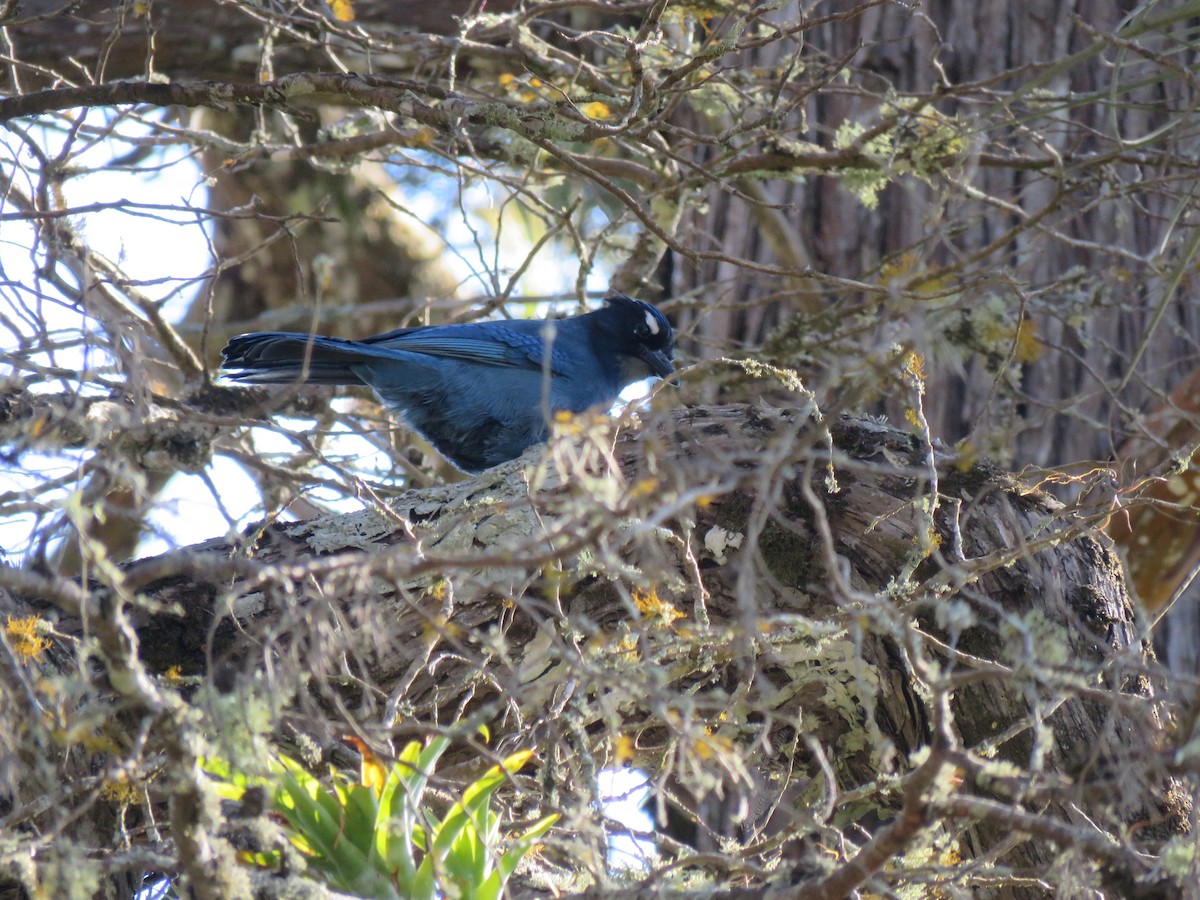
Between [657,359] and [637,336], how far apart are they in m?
0.14

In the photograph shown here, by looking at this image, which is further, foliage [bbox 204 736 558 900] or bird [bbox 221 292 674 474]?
bird [bbox 221 292 674 474]

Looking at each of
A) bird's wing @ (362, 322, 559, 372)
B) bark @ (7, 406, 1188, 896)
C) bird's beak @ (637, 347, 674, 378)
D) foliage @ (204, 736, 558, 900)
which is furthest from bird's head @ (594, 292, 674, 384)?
foliage @ (204, 736, 558, 900)

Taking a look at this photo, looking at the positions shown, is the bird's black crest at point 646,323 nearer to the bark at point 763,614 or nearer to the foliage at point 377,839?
the bark at point 763,614

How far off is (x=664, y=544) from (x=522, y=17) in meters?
1.74

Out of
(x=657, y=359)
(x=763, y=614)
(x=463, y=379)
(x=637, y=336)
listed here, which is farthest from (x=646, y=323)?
(x=763, y=614)

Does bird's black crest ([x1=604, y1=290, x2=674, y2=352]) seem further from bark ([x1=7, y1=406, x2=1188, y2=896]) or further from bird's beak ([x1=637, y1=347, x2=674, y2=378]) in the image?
bark ([x1=7, y1=406, x2=1188, y2=896])

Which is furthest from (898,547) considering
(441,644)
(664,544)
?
(441,644)

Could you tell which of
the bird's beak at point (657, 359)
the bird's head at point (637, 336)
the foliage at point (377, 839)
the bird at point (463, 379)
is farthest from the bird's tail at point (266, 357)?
the foliage at point (377, 839)

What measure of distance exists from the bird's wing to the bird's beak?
0.43m

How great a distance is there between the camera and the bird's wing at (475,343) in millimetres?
5086

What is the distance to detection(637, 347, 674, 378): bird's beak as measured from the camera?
561 centimetres

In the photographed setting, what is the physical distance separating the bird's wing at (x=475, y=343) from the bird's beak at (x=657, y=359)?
0.43 m

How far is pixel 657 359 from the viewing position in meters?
5.62

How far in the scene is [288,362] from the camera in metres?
4.57
